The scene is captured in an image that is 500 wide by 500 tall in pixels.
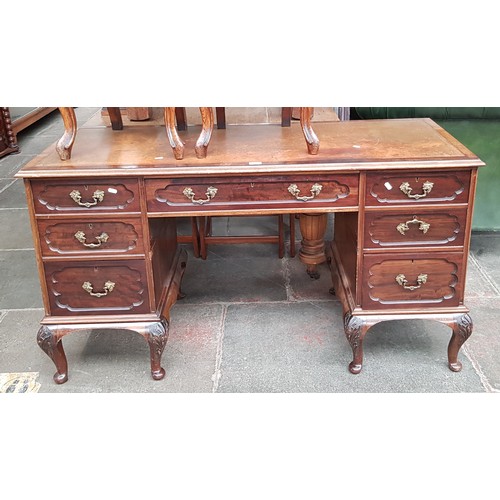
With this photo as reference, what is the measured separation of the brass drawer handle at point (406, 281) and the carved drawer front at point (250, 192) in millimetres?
355

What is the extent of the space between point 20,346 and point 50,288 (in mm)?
637

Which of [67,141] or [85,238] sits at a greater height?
[67,141]

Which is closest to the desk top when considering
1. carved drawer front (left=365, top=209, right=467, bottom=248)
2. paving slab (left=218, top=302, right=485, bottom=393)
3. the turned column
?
carved drawer front (left=365, top=209, right=467, bottom=248)

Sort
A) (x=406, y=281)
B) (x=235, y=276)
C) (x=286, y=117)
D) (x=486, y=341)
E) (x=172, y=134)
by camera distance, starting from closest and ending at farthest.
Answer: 1. (x=172, y=134)
2. (x=406, y=281)
3. (x=286, y=117)
4. (x=486, y=341)
5. (x=235, y=276)

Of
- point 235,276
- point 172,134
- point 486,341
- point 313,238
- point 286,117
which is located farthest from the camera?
point 235,276

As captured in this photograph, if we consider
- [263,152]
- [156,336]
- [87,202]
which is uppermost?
[263,152]

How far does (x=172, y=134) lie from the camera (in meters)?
2.03

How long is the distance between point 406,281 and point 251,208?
659 mm

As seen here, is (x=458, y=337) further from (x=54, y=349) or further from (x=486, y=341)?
(x=54, y=349)

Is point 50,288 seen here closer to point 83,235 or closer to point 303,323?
point 83,235

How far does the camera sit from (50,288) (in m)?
2.19

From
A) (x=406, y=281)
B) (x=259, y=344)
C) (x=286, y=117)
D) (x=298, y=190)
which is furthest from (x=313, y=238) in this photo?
(x=298, y=190)

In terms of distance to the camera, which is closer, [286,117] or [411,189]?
[411,189]

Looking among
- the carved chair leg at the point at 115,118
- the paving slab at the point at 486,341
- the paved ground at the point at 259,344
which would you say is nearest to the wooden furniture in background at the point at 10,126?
the paved ground at the point at 259,344
